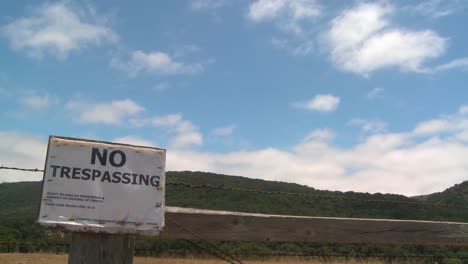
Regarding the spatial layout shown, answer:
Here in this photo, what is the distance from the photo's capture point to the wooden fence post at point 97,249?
328 centimetres

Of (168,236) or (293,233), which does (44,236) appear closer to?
(168,236)

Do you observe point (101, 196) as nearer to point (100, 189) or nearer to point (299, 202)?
point (100, 189)

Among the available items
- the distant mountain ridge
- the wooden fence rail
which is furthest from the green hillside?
the wooden fence rail

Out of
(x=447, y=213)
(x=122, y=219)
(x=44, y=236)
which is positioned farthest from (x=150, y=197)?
(x=447, y=213)

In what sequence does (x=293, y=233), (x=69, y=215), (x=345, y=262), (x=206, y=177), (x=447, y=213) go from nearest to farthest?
(x=69, y=215)
(x=293, y=233)
(x=345, y=262)
(x=447, y=213)
(x=206, y=177)

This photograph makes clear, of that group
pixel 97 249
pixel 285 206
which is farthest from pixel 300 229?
pixel 285 206

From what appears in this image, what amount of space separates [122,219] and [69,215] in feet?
1.11

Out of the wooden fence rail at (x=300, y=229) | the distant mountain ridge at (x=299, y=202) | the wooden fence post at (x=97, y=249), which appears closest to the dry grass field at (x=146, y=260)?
the distant mountain ridge at (x=299, y=202)

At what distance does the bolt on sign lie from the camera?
3.13m

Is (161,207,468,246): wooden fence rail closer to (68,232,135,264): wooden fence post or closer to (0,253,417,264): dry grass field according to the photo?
(68,232,135,264): wooden fence post

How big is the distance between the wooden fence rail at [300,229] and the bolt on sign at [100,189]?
20.4 inches

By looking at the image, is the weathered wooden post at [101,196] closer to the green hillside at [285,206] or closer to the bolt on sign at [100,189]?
the bolt on sign at [100,189]

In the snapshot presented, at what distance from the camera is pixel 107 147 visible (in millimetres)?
3354

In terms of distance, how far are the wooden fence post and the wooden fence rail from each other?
46 centimetres
